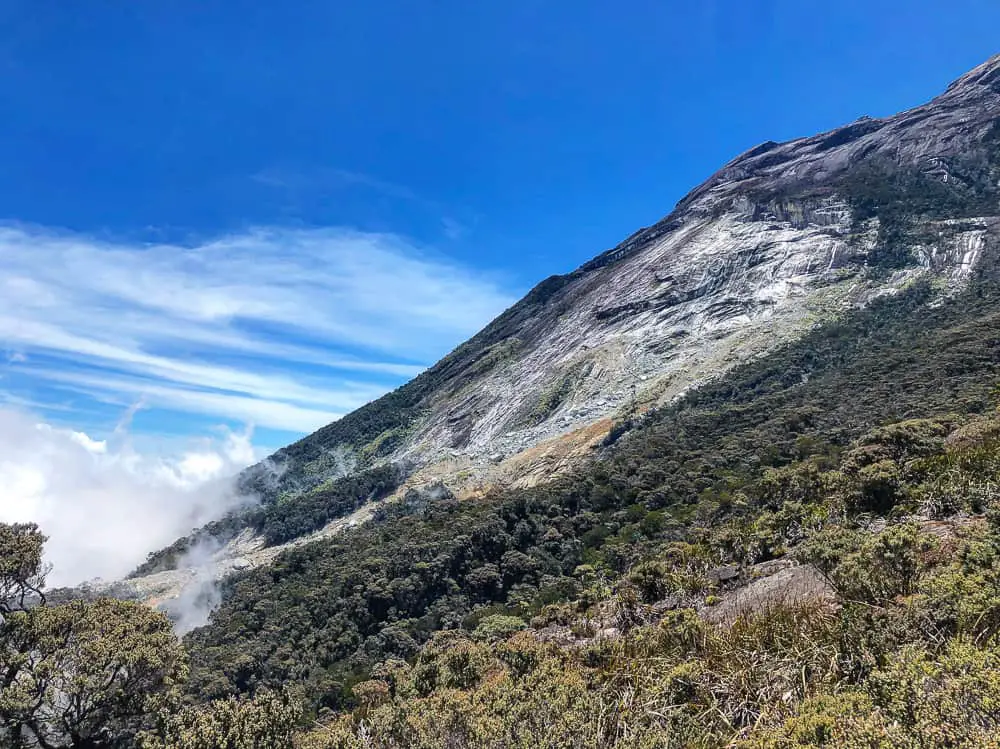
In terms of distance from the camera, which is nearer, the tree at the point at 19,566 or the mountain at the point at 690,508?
the mountain at the point at 690,508

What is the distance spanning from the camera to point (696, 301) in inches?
3327

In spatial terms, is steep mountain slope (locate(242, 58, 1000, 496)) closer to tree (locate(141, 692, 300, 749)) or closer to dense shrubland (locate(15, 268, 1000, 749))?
dense shrubland (locate(15, 268, 1000, 749))

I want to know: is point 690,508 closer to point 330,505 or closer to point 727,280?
point 727,280

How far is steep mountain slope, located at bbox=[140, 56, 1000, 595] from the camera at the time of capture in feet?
232

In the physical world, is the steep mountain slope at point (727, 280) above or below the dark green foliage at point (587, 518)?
above

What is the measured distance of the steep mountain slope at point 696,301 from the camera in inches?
2785

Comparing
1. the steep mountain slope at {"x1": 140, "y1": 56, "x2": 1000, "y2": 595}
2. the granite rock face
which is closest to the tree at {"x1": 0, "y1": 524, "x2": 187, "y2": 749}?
the steep mountain slope at {"x1": 140, "y1": 56, "x2": 1000, "y2": 595}

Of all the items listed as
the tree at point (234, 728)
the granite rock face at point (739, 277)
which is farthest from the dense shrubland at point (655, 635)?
the granite rock face at point (739, 277)

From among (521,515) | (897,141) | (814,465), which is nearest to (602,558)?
(521,515)

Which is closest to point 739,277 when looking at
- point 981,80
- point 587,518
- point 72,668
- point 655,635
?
point 587,518

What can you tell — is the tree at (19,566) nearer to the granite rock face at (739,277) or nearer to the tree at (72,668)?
the tree at (72,668)

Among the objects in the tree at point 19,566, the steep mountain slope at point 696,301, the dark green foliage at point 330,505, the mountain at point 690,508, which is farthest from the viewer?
the dark green foliage at point 330,505

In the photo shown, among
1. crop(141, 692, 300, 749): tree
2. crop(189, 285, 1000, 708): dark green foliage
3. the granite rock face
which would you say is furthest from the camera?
the granite rock face

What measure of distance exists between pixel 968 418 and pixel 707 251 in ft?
241
